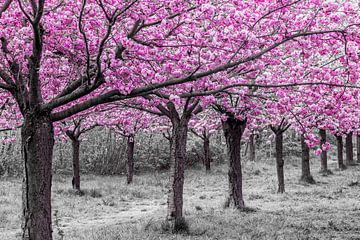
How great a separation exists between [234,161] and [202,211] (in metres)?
2.13

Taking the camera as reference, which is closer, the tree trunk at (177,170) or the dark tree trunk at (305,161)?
the tree trunk at (177,170)

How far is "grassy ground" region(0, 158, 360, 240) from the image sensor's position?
10.4m

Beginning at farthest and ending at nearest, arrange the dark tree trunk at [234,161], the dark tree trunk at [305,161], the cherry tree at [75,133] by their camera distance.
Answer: the dark tree trunk at [305,161], the cherry tree at [75,133], the dark tree trunk at [234,161]

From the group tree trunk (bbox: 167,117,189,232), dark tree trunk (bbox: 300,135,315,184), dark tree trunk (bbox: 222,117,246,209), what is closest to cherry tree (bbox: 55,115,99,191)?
dark tree trunk (bbox: 222,117,246,209)

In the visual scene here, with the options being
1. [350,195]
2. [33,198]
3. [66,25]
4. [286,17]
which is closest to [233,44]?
[286,17]

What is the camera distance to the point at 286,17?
23.8 ft

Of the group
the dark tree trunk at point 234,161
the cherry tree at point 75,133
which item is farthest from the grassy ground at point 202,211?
the cherry tree at point 75,133

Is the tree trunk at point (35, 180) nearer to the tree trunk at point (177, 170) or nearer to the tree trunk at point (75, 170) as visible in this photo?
the tree trunk at point (177, 170)

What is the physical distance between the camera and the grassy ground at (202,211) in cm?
1041

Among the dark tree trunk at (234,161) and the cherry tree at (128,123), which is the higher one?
the cherry tree at (128,123)

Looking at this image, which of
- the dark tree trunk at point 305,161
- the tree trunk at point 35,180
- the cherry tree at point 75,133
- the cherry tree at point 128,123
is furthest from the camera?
the dark tree trunk at point 305,161

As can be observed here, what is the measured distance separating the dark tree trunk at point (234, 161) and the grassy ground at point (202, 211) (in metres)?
0.67

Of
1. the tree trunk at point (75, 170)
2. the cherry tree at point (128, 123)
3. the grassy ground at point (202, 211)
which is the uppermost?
the cherry tree at point (128, 123)

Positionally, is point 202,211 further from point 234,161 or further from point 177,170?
point 177,170
